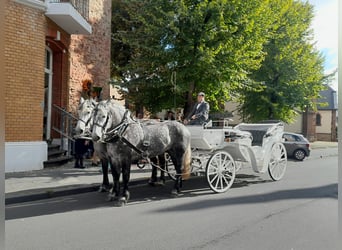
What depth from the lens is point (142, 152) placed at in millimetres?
7312

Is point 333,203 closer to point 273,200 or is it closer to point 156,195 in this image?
point 273,200

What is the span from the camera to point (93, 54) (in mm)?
15844

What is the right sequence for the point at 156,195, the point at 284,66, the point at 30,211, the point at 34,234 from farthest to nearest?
the point at 284,66 → the point at 156,195 → the point at 30,211 → the point at 34,234

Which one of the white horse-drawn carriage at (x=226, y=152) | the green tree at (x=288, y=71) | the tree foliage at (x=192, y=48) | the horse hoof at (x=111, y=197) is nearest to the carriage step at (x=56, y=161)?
the tree foliage at (x=192, y=48)

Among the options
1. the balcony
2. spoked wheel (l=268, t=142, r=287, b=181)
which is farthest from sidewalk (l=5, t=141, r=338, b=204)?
the balcony

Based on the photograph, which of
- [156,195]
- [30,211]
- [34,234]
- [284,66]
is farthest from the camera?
[284,66]

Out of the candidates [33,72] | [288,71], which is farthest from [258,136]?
[288,71]

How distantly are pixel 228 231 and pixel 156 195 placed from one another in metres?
2.99

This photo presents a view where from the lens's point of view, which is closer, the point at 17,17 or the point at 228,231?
the point at 228,231

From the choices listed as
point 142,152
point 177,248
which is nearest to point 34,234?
point 177,248

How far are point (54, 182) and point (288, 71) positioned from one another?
16.9 metres

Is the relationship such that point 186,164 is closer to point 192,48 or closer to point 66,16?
point 192,48

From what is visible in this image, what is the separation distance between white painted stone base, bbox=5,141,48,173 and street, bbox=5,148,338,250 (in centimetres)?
312

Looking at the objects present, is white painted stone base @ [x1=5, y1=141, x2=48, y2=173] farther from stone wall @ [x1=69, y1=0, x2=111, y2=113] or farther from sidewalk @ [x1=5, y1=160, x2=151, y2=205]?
stone wall @ [x1=69, y1=0, x2=111, y2=113]
